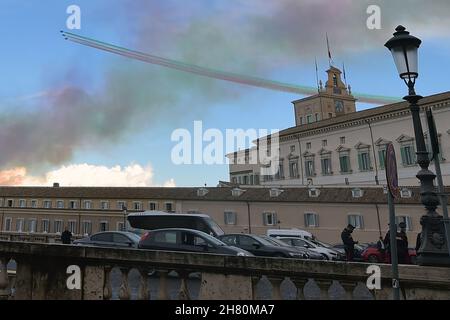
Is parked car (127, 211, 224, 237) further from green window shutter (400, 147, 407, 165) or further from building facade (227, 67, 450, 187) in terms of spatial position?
green window shutter (400, 147, 407, 165)

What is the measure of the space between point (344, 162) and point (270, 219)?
→ 25210 millimetres

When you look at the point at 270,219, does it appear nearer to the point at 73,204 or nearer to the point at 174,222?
the point at 174,222

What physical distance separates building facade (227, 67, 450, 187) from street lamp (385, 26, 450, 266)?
2049 inches

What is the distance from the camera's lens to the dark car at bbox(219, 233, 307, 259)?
18.3 m

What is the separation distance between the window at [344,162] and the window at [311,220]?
923 inches

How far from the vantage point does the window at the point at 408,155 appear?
2381 inches

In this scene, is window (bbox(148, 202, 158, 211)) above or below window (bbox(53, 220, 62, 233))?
above

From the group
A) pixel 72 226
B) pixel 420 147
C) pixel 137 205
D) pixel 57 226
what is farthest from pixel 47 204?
pixel 420 147

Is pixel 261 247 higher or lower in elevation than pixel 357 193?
lower

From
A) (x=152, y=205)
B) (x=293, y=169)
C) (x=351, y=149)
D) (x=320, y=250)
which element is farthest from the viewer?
(x=293, y=169)

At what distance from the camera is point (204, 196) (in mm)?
55000

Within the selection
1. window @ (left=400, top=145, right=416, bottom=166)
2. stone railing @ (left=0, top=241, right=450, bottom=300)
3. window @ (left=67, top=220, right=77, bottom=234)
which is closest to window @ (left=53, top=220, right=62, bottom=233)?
window @ (left=67, top=220, right=77, bottom=234)

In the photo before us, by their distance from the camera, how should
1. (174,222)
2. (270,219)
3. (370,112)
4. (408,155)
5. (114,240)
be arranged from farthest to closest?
(370,112) → (408,155) → (270,219) → (174,222) → (114,240)
